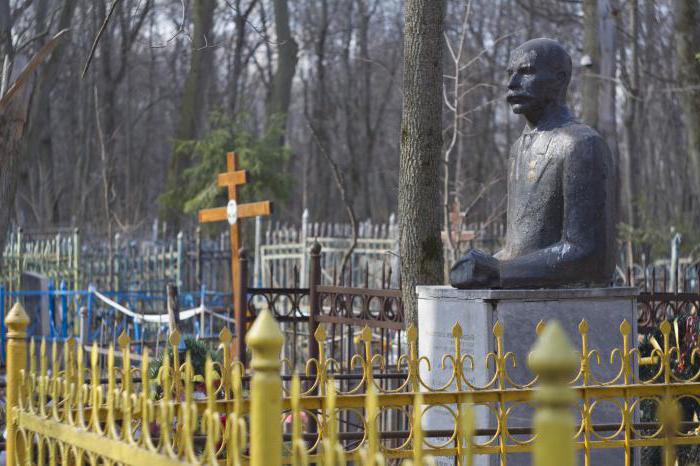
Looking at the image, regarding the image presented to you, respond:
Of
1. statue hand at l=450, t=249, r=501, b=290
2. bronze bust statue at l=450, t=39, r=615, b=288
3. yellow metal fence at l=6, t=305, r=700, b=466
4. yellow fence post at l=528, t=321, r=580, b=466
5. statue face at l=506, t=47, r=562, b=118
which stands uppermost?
statue face at l=506, t=47, r=562, b=118

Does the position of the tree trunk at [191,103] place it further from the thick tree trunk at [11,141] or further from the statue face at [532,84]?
the statue face at [532,84]

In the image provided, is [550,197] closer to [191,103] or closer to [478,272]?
[478,272]

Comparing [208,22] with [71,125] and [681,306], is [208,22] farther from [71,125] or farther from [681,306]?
[681,306]

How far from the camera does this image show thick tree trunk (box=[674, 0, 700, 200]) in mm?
16375

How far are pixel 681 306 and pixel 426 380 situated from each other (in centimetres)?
385

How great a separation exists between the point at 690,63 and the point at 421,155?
938cm

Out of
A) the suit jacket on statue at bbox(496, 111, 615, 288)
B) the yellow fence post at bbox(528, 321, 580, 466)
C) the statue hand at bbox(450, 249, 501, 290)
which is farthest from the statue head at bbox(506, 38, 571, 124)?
the yellow fence post at bbox(528, 321, 580, 466)

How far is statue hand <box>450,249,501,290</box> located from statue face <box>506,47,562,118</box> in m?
1.05

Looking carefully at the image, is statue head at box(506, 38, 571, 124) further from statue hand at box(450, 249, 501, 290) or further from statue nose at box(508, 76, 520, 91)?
statue hand at box(450, 249, 501, 290)

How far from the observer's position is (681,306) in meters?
10.1

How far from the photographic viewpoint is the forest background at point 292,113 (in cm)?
2523

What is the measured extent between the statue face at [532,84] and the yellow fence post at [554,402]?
16.2ft

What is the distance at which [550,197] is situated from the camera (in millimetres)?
6797

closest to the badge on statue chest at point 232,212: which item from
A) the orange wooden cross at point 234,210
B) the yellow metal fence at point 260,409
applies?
the orange wooden cross at point 234,210
